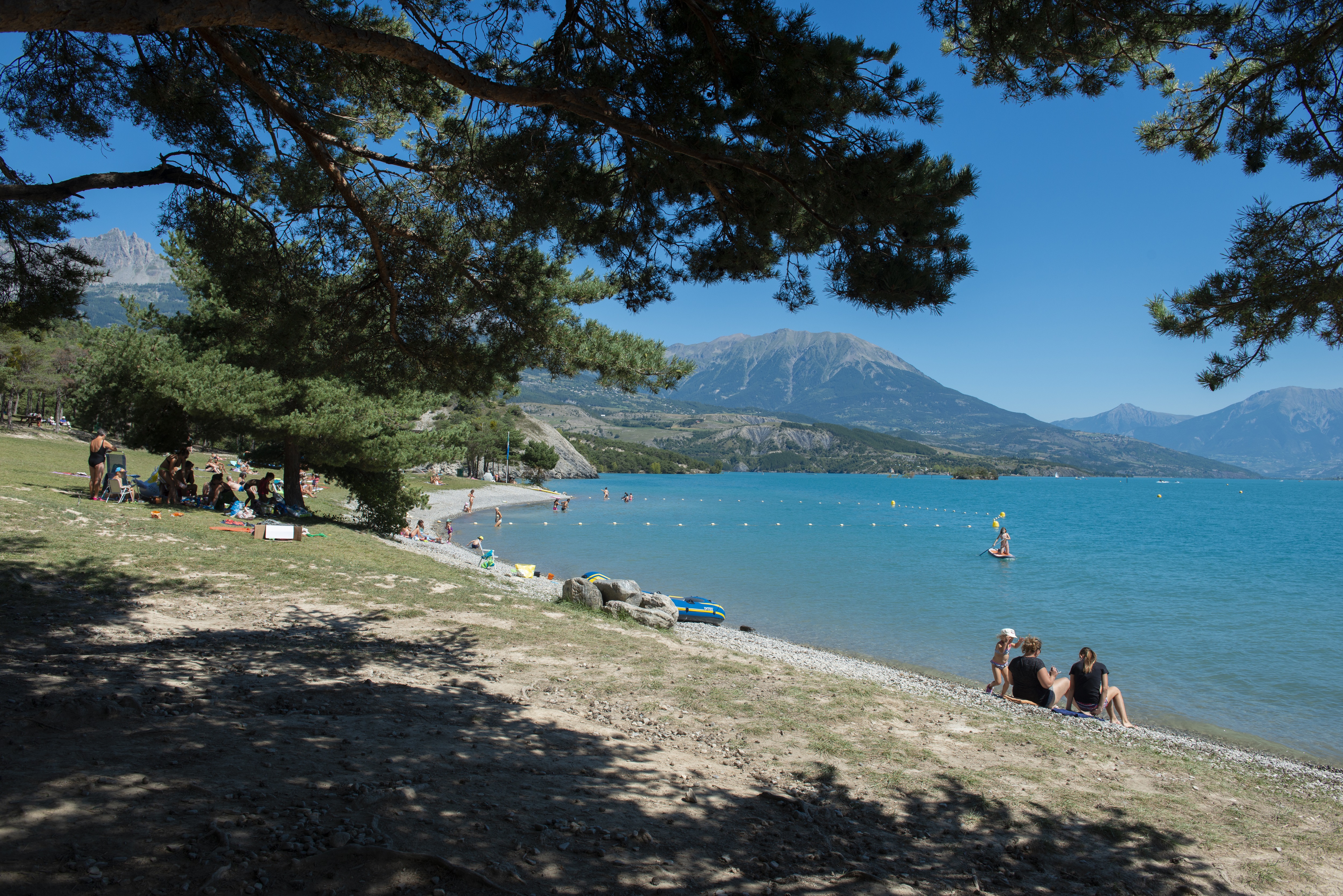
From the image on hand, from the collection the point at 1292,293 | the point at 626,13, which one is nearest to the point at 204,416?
the point at 626,13

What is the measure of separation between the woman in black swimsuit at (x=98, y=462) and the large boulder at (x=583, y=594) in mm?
10273

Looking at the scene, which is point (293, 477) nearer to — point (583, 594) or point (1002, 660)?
point (583, 594)

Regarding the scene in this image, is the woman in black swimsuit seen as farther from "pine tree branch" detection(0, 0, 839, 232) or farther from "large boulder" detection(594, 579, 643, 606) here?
Answer: "pine tree branch" detection(0, 0, 839, 232)

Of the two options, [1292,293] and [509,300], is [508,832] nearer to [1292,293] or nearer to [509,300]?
[509,300]

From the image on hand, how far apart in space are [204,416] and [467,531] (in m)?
23.1

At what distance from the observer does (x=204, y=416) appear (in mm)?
14648

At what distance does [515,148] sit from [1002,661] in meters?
9.75

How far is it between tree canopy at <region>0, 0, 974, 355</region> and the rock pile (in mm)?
4797

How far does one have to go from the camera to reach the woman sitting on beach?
9234mm

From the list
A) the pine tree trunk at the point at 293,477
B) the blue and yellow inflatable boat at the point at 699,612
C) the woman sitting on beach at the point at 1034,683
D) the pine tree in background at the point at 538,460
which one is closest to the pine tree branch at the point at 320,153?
the woman sitting on beach at the point at 1034,683

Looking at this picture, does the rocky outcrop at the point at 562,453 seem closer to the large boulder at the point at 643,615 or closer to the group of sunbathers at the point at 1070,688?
the large boulder at the point at 643,615

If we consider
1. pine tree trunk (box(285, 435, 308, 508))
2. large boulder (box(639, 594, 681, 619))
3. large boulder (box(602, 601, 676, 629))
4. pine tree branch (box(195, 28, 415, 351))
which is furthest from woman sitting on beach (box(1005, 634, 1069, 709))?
pine tree trunk (box(285, 435, 308, 508))

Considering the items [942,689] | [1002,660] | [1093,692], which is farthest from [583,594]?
[1093,692]

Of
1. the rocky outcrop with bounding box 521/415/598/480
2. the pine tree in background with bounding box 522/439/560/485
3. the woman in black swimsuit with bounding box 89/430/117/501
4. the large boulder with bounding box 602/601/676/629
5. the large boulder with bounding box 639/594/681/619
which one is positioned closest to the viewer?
the large boulder with bounding box 602/601/676/629
